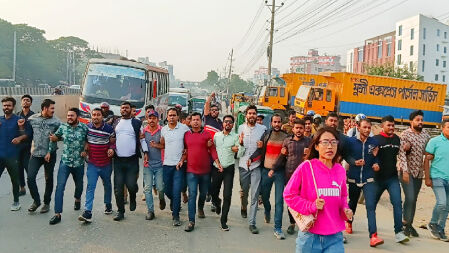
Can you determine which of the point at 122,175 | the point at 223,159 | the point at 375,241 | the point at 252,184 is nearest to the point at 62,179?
the point at 122,175

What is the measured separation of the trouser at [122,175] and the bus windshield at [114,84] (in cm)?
792

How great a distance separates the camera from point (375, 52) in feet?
256

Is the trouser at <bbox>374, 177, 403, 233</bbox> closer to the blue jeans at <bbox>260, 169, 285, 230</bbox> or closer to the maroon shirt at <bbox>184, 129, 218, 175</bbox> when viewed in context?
the blue jeans at <bbox>260, 169, 285, 230</bbox>

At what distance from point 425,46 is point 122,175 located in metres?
67.0

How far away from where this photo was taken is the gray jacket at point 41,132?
21.3 feet

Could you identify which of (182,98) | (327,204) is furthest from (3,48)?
(327,204)

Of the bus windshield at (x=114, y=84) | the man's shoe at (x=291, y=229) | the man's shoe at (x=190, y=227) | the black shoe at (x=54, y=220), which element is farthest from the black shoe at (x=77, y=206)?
the bus windshield at (x=114, y=84)

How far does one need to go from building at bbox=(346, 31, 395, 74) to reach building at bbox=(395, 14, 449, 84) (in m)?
3.23

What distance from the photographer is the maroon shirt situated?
6184mm

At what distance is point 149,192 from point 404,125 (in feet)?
77.2

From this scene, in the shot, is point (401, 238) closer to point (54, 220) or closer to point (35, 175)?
point (54, 220)

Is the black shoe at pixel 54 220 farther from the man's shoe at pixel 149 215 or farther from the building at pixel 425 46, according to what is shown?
the building at pixel 425 46

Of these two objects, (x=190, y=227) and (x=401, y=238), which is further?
(x=190, y=227)

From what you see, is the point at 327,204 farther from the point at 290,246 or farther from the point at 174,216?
the point at 174,216
